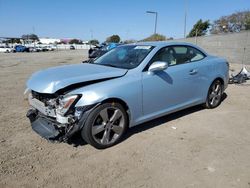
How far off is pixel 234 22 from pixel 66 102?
57.4m

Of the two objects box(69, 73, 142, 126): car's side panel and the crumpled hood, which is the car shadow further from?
the crumpled hood

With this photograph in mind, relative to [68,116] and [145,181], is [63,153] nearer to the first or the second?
[68,116]

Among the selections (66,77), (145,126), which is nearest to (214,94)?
(145,126)

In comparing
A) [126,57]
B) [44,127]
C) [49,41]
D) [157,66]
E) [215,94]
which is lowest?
[44,127]

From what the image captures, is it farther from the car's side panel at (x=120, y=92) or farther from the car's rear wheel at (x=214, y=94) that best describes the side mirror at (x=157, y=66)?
the car's rear wheel at (x=214, y=94)

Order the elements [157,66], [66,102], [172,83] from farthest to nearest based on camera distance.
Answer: [172,83] < [157,66] < [66,102]

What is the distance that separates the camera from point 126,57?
462cm

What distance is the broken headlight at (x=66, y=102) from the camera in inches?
136

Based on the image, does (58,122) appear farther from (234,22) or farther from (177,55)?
(234,22)

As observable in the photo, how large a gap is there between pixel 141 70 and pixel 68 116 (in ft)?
4.64

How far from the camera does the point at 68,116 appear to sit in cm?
349

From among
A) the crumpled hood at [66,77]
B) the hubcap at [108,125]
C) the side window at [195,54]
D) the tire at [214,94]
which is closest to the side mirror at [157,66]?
the crumpled hood at [66,77]

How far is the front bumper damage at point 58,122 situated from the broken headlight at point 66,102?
91 mm

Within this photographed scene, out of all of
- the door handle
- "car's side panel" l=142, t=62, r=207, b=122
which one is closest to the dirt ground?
"car's side panel" l=142, t=62, r=207, b=122
